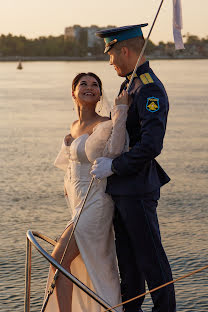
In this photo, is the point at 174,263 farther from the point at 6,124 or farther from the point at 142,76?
the point at 6,124

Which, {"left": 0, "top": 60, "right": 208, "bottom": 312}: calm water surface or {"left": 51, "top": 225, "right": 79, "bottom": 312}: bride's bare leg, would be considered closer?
{"left": 51, "top": 225, "right": 79, "bottom": 312}: bride's bare leg

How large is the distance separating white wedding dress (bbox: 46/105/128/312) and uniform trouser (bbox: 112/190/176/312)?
3.2 inches

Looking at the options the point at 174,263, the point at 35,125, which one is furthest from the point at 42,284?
the point at 35,125

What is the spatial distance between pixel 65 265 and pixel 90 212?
0.35 metres

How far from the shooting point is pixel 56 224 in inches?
466

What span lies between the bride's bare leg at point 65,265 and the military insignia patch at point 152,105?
2.83 feet

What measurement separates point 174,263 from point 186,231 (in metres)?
1.89

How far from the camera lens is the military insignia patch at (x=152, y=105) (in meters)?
4.55

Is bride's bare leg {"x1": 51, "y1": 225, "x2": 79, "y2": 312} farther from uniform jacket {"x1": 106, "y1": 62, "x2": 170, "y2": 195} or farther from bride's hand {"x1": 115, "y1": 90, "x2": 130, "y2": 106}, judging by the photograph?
bride's hand {"x1": 115, "y1": 90, "x2": 130, "y2": 106}

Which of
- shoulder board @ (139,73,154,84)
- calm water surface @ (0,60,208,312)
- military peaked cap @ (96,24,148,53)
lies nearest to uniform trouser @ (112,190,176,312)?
shoulder board @ (139,73,154,84)

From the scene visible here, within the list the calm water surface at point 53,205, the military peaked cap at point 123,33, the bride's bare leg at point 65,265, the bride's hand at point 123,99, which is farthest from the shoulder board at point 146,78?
the calm water surface at point 53,205

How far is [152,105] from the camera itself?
457 cm

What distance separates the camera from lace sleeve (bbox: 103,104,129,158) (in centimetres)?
464

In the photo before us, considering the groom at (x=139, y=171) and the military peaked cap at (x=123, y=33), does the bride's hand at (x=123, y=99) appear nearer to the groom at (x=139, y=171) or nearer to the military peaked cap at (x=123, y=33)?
the groom at (x=139, y=171)
